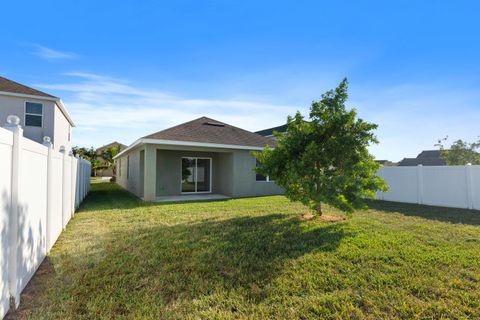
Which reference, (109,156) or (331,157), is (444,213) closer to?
(331,157)

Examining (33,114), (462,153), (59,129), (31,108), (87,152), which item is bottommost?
(462,153)

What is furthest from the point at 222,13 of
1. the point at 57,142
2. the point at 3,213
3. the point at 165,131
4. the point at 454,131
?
the point at 454,131

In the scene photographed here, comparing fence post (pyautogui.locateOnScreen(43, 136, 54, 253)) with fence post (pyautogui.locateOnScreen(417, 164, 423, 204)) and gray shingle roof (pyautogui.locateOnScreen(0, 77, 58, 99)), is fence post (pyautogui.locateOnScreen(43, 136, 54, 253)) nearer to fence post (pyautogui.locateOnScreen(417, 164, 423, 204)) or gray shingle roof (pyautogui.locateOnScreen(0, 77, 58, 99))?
fence post (pyautogui.locateOnScreen(417, 164, 423, 204))

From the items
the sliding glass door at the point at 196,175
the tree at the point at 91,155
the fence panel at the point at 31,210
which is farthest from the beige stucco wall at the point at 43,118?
the tree at the point at 91,155

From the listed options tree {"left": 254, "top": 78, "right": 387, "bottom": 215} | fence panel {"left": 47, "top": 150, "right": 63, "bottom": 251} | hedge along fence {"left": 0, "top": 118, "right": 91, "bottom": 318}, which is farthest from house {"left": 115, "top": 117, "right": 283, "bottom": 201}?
hedge along fence {"left": 0, "top": 118, "right": 91, "bottom": 318}

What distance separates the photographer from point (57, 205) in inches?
204

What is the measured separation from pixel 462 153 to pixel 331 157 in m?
19.6

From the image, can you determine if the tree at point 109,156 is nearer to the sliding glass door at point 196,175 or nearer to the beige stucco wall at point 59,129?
the beige stucco wall at point 59,129

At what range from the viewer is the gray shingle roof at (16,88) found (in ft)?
46.2

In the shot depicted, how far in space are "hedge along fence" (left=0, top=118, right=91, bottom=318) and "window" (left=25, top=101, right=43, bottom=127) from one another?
13728 mm

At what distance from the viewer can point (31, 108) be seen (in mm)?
14609

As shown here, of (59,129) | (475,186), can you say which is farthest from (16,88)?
(475,186)

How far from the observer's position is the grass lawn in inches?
109

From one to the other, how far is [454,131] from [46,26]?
27.3 meters
